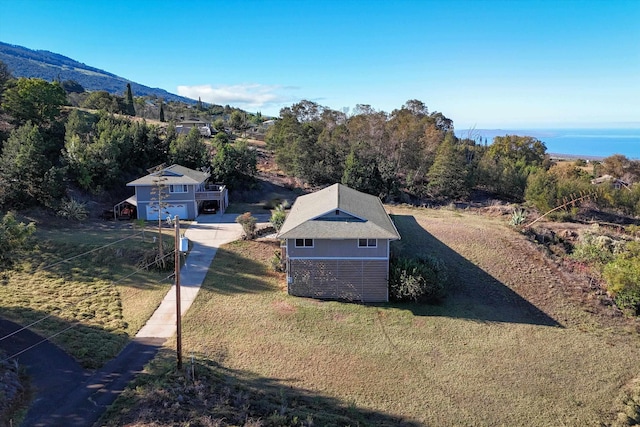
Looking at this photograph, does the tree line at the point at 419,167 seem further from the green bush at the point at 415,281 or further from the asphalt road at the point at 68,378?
the asphalt road at the point at 68,378

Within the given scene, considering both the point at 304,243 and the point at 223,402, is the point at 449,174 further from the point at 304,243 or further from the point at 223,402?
the point at 223,402

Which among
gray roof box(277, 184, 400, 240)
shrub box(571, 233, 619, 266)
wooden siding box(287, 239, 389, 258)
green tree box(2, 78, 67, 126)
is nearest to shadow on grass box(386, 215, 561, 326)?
wooden siding box(287, 239, 389, 258)

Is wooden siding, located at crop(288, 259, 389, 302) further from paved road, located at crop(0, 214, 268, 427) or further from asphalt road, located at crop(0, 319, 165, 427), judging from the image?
asphalt road, located at crop(0, 319, 165, 427)

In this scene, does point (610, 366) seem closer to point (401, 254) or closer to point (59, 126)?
point (401, 254)

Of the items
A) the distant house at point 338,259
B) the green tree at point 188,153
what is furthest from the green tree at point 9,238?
the green tree at point 188,153

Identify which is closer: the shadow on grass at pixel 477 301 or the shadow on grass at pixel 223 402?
the shadow on grass at pixel 223 402

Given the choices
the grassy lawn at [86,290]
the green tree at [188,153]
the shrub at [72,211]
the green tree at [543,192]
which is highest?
the green tree at [188,153]

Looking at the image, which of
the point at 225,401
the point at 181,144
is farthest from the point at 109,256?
the point at 181,144
